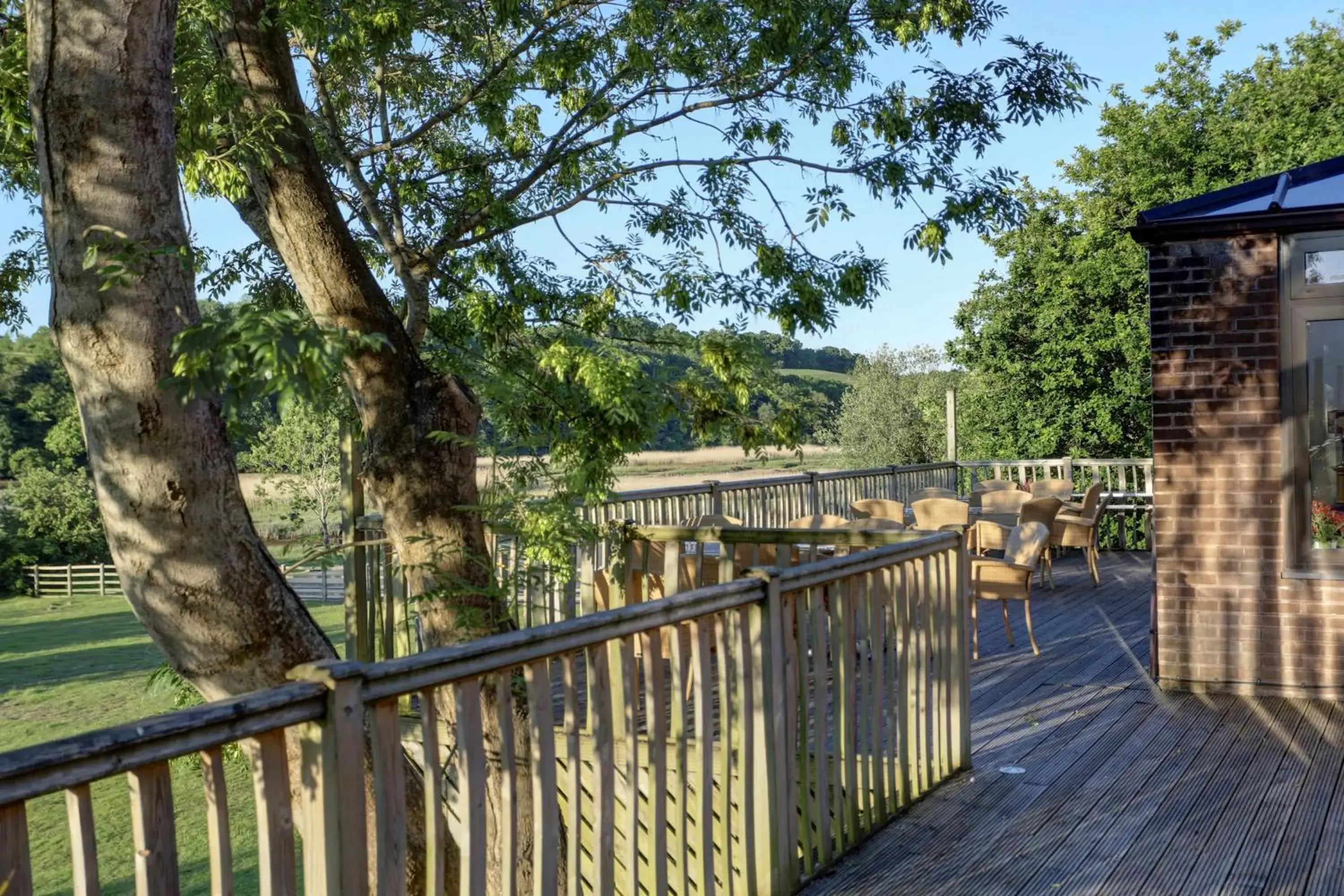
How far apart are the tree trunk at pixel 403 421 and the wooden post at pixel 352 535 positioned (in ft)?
5.39

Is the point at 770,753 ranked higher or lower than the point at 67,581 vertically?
higher

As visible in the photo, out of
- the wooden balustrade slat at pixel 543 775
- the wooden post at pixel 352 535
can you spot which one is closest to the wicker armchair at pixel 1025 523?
the wooden post at pixel 352 535

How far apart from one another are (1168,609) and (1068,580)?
19.3 ft

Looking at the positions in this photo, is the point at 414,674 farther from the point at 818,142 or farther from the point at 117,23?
the point at 818,142

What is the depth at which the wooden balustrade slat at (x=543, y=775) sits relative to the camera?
9.57ft

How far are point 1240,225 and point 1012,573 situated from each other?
2.70 metres

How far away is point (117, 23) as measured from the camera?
11.8 ft

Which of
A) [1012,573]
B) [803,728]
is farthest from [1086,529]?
[803,728]

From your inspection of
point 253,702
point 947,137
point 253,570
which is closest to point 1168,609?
point 947,137

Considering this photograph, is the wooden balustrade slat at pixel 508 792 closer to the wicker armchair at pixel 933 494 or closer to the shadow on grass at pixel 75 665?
the wicker armchair at pixel 933 494

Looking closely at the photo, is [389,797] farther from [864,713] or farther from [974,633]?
[974,633]

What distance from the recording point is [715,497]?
10375 mm

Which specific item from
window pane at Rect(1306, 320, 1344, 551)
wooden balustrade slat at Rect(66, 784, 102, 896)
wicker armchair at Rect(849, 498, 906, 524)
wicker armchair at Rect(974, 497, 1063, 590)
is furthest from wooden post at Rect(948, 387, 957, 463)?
wooden balustrade slat at Rect(66, 784, 102, 896)

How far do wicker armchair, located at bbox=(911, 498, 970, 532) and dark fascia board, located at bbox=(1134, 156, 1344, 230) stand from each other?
3.63 m
